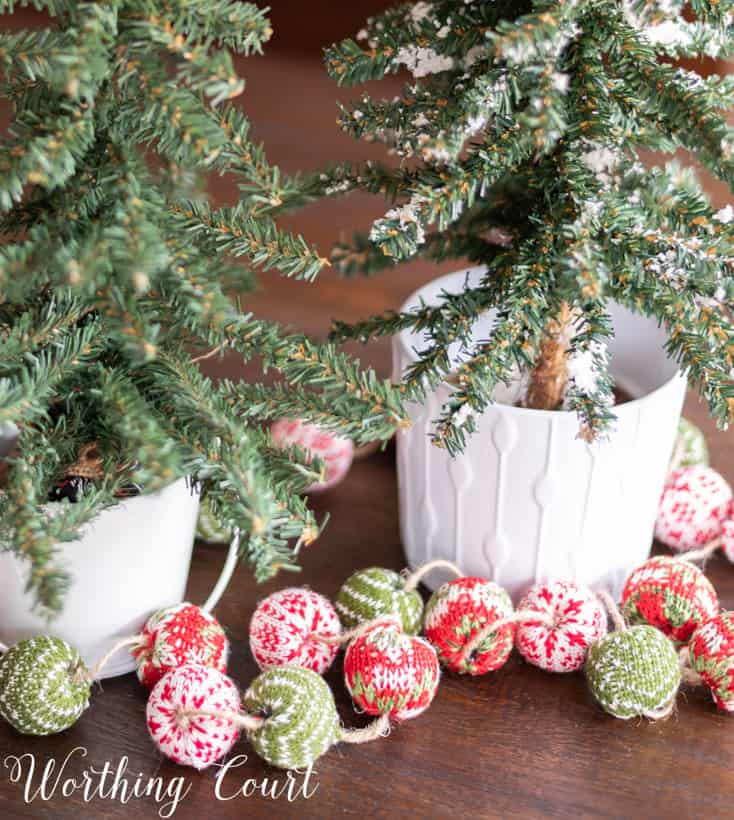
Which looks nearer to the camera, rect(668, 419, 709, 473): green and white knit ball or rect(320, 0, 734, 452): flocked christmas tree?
rect(320, 0, 734, 452): flocked christmas tree

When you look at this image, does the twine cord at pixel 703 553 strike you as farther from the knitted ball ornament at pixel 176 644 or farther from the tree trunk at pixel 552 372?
the knitted ball ornament at pixel 176 644

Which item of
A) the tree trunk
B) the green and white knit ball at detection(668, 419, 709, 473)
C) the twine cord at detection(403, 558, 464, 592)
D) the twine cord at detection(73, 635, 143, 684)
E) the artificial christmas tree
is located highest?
the artificial christmas tree

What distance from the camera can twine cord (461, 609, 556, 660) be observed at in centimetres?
68

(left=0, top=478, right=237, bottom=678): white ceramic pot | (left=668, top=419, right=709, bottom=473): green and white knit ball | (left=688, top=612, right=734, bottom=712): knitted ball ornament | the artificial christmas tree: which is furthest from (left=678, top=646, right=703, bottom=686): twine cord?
(left=0, top=478, right=237, bottom=678): white ceramic pot

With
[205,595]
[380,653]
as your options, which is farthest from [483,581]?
[205,595]

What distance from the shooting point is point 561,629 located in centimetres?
70

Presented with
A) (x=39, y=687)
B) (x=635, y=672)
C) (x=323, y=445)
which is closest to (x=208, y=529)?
(x=323, y=445)

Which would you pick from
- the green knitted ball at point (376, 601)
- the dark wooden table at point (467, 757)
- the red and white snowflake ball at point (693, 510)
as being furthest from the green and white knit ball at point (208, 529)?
the red and white snowflake ball at point (693, 510)

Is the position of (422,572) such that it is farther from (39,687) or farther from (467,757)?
(39,687)

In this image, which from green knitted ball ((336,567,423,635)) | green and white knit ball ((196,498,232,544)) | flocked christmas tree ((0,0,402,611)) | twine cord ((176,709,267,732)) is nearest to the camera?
flocked christmas tree ((0,0,402,611))

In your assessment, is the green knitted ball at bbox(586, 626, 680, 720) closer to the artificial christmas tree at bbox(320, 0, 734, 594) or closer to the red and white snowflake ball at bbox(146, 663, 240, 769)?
the artificial christmas tree at bbox(320, 0, 734, 594)

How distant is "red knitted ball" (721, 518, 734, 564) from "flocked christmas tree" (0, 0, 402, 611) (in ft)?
1.18

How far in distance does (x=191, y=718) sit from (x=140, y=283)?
28cm

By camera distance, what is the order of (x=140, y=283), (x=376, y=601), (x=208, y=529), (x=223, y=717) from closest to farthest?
(x=140, y=283) < (x=223, y=717) < (x=376, y=601) < (x=208, y=529)
